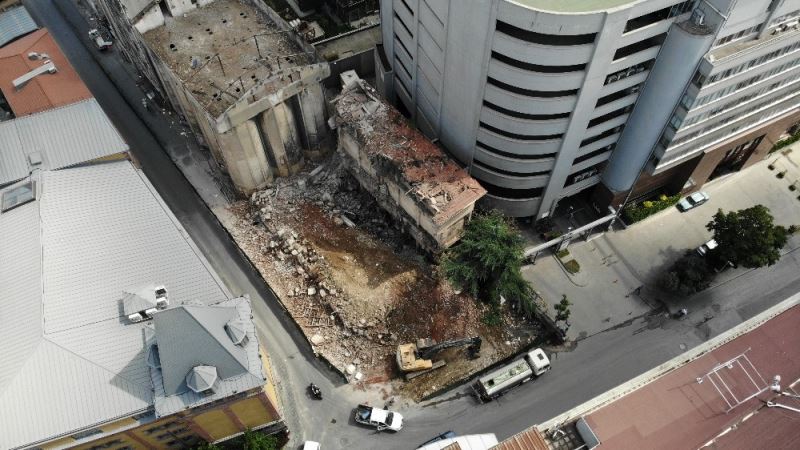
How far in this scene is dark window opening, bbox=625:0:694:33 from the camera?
154ft

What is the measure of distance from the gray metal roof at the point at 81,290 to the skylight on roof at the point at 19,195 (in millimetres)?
633

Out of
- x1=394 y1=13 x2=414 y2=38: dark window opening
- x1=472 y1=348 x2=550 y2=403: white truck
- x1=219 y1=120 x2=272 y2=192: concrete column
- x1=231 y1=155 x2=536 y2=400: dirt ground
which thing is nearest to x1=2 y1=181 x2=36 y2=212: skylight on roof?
x1=219 y1=120 x2=272 y2=192: concrete column

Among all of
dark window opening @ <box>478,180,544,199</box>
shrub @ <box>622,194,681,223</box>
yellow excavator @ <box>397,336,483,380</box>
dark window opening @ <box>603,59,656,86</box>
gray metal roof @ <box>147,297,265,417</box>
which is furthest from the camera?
shrub @ <box>622,194,681,223</box>

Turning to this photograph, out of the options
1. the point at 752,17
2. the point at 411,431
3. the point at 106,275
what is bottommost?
the point at 411,431

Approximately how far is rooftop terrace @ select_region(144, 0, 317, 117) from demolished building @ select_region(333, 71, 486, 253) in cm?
788

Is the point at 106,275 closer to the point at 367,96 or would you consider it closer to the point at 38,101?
the point at 38,101

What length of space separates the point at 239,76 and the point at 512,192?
104 ft

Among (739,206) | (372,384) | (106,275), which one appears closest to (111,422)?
(106,275)

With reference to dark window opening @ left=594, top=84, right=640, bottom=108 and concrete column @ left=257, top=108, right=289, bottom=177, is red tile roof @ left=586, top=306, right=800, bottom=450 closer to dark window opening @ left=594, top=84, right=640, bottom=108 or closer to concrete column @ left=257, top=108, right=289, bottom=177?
dark window opening @ left=594, top=84, right=640, bottom=108

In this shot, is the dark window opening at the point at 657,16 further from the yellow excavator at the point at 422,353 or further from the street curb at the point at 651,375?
the yellow excavator at the point at 422,353

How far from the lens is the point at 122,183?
58.5m

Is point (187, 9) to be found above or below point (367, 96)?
above

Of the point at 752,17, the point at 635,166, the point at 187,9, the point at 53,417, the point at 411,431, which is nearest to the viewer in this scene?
the point at 53,417

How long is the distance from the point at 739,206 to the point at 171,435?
213 ft
